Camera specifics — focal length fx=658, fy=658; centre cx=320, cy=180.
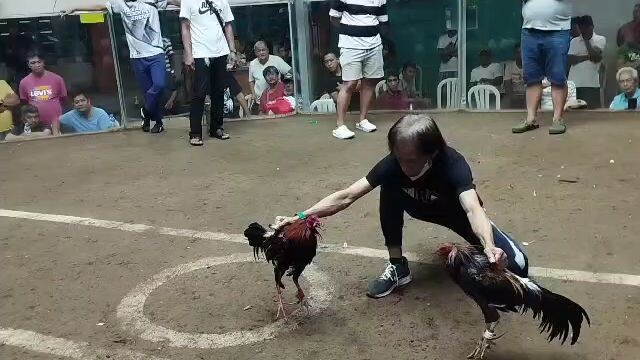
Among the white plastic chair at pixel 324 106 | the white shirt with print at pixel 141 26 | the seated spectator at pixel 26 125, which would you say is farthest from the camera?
the white plastic chair at pixel 324 106

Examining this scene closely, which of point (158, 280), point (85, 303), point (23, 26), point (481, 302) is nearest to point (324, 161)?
point (158, 280)

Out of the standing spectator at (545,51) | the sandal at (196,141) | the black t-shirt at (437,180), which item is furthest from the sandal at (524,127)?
the black t-shirt at (437,180)

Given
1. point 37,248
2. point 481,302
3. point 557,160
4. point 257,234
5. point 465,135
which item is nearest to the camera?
point 481,302

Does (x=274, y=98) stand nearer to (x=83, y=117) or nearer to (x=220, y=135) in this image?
(x=220, y=135)

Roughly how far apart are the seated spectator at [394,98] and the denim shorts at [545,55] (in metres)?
1.68

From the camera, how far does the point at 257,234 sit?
3086 millimetres

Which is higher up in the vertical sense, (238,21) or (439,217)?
(238,21)

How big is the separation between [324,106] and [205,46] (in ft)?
6.47

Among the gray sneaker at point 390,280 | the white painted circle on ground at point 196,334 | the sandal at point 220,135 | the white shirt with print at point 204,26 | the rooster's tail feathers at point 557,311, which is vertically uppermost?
the white shirt with print at point 204,26

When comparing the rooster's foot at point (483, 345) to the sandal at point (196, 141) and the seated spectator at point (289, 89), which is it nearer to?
the sandal at point (196, 141)

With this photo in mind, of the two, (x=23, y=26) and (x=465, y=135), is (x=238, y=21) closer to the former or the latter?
(x=23, y=26)

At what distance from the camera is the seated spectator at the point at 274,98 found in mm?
7893

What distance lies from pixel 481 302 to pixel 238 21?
5.87 metres

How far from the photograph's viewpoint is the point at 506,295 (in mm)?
2627
